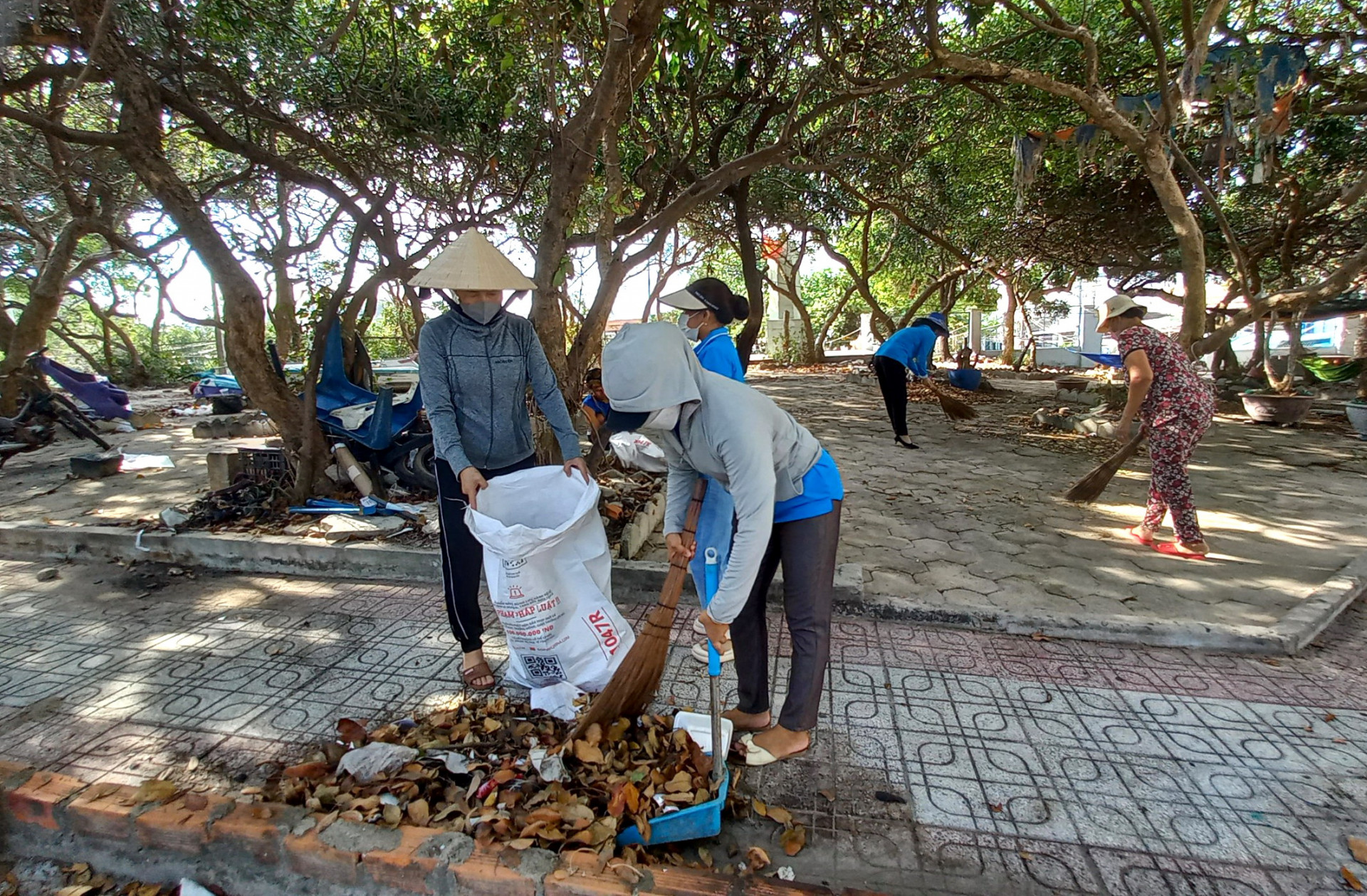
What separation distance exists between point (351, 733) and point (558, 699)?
0.72 metres

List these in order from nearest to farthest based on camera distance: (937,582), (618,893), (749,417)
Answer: (618,893) → (749,417) → (937,582)

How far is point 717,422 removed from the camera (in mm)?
1927

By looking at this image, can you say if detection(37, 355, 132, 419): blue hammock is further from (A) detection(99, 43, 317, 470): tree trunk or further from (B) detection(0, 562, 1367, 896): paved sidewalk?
(B) detection(0, 562, 1367, 896): paved sidewalk

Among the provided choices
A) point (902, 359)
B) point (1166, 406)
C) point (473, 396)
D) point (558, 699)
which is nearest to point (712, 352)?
point (473, 396)

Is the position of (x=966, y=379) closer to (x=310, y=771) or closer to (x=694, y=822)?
(x=694, y=822)

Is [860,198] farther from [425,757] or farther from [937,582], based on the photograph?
[425,757]

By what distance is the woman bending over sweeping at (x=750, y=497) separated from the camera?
1.86m

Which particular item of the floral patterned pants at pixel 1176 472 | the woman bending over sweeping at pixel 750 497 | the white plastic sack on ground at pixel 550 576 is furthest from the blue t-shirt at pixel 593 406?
the floral patterned pants at pixel 1176 472

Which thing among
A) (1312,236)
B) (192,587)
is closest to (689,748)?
(192,587)

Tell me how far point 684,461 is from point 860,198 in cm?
1146

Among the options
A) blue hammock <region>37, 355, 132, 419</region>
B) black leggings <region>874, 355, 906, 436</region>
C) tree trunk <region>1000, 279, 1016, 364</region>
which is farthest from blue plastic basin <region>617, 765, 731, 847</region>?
tree trunk <region>1000, 279, 1016, 364</region>

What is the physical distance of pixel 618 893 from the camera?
1.75 m

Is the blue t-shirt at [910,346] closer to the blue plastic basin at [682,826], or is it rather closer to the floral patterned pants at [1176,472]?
the floral patterned pants at [1176,472]

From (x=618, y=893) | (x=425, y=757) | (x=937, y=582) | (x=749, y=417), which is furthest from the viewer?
(x=937, y=582)
